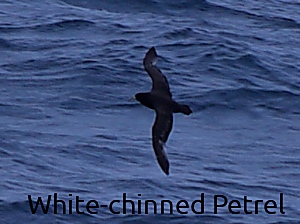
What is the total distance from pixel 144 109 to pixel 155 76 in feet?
12.7

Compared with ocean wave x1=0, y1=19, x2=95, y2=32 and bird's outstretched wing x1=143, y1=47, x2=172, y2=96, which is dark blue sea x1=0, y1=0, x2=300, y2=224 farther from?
bird's outstretched wing x1=143, y1=47, x2=172, y2=96

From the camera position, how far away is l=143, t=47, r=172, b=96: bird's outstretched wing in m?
15.5

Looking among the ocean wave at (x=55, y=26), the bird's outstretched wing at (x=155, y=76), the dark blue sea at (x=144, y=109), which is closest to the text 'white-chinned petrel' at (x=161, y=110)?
the bird's outstretched wing at (x=155, y=76)

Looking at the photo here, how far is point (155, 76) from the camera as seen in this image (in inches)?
624

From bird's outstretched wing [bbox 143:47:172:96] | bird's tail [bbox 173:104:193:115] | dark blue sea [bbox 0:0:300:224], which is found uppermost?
bird's outstretched wing [bbox 143:47:172:96]

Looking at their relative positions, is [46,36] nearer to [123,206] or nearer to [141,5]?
[141,5]

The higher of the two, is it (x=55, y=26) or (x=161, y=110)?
(x=161, y=110)

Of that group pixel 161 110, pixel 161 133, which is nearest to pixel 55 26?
pixel 161 110

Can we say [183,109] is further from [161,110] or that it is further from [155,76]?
[155,76]

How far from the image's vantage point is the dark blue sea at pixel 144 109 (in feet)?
54.9

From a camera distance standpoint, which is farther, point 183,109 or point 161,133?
point 183,109

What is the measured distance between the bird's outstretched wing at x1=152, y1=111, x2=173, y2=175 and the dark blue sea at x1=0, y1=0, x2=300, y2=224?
1.62m

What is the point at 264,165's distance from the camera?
59.4ft

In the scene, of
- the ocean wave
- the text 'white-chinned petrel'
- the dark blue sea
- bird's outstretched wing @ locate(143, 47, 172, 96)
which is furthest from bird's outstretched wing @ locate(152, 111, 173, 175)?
the ocean wave
